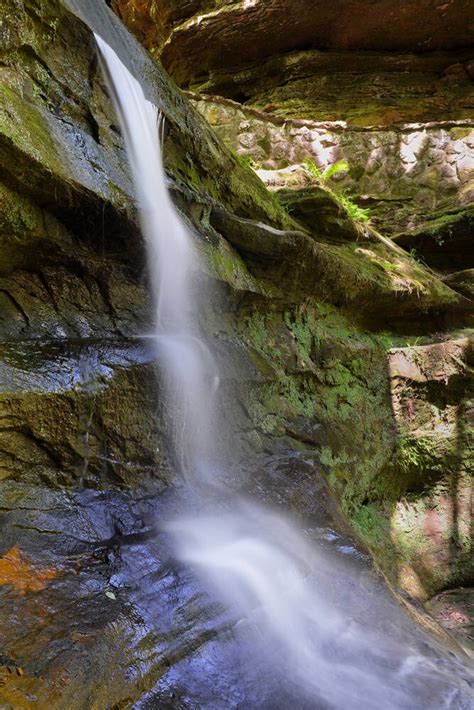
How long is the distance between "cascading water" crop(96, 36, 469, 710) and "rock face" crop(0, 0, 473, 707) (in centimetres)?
19

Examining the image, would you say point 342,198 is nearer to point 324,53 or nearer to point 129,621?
point 129,621

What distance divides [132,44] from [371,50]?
13295 mm

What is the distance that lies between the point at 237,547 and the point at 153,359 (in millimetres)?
1418

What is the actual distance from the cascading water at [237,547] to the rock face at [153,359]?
188 mm

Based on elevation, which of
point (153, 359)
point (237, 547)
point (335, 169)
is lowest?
point (237, 547)

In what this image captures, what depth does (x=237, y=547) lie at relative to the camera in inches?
112

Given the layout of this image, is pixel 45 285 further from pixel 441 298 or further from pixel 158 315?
pixel 441 298

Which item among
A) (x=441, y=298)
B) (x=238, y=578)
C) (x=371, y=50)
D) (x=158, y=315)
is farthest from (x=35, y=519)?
(x=371, y=50)

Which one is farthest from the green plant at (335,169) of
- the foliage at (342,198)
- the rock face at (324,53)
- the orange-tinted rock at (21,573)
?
the orange-tinted rock at (21,573)

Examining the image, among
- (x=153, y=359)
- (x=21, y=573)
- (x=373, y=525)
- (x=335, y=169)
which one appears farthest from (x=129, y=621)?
(x=335, y=169)

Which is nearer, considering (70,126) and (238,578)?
(238,578)

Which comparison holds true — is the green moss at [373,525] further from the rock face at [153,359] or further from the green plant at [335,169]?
the green plant at [335,169]

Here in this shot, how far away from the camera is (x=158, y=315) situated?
3793mm

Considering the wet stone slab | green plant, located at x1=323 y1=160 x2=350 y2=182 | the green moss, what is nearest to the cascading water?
the wet stone slab
